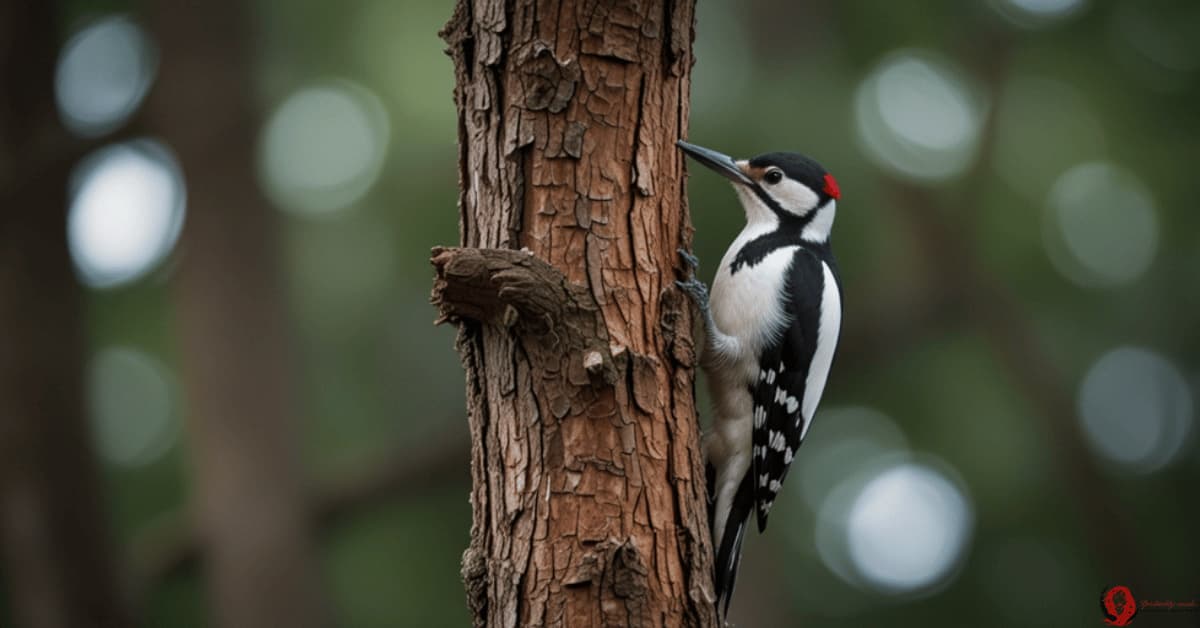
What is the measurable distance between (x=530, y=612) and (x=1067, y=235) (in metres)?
5.98

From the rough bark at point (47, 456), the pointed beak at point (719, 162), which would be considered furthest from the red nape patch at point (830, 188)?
the rough bark at point (47, 456)

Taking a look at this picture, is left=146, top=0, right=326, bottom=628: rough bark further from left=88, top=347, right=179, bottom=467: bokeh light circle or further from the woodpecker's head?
the woodpecker's head

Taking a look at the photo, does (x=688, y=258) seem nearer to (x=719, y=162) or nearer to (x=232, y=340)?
(x=719, y=162)

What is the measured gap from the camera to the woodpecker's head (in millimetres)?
3578

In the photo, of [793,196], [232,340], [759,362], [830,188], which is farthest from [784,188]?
[232,340]

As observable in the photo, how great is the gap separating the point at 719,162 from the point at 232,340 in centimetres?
391

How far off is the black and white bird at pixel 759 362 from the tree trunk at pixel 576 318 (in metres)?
0.44

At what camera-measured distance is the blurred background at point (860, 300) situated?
6.57 m

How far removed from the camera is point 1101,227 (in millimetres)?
7367

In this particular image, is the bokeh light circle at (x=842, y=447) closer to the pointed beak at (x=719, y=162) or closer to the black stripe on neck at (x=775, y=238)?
the black stripe on neck at (x=775, y=238)

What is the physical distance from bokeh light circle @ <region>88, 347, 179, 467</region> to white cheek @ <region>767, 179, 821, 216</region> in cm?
550

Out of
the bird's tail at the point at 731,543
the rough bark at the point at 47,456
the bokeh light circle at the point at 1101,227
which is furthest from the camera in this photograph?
the bokeh light circle at the point at 1101,227

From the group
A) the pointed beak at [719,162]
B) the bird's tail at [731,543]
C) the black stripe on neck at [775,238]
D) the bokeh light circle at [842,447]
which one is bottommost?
the bokeh light circle at [842,447]

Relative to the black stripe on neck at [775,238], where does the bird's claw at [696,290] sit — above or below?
below
